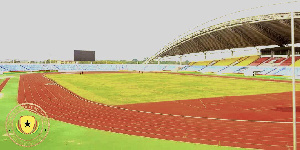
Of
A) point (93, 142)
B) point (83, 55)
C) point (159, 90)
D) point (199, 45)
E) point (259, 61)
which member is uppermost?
point (199, 45)

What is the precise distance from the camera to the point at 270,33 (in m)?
51.0

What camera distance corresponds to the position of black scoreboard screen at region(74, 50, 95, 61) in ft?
230

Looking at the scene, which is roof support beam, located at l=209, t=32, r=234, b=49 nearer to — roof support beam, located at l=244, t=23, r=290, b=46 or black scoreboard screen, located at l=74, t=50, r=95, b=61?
roof support beam, located at l=244, t=23, r=290, b=46

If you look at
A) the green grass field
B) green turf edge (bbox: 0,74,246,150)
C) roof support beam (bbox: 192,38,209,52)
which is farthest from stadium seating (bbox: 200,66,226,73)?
green turf edge (bbox: 0,74,246,150)

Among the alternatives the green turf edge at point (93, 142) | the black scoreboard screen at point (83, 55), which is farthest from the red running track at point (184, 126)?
the black scoreboard screen at point (83, 55)

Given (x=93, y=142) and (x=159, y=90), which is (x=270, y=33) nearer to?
(x=159, y=90)

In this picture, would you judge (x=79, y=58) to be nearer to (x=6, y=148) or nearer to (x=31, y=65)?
(x=31, y=65)

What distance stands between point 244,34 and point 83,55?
41914 mm

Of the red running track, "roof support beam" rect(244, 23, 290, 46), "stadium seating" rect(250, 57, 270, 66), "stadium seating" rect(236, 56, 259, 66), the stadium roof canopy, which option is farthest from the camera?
"stadium seating" rect(236, 56, 259, 66)

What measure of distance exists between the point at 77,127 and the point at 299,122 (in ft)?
30.7

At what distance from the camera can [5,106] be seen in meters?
15.1

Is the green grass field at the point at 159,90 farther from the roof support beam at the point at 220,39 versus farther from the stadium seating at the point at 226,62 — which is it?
the stadium seating at the point at 226,62

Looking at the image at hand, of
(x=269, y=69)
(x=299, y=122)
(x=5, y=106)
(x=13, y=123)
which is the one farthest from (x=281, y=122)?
(x=269, y=69)

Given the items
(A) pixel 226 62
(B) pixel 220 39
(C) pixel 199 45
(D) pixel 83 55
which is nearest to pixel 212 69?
(A) pixel 226 62
